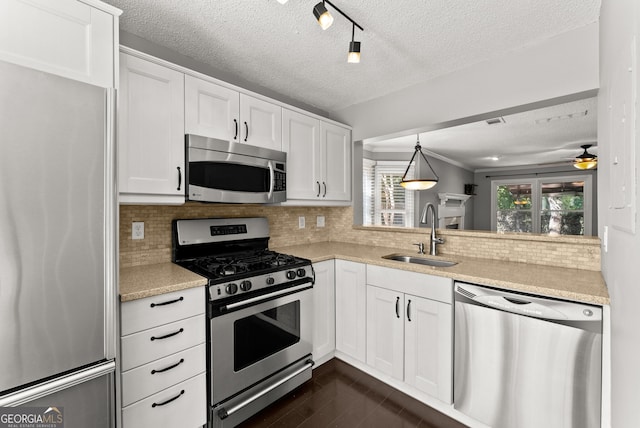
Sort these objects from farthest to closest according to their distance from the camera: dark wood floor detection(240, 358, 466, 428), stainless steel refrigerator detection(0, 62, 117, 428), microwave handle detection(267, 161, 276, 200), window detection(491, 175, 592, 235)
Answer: window detection(491, 175, 592, 235), microwave handle detection(267, 161, 276, 200), dark wood floor detection(240, 358, 466, 428), stainless steel refrigerator detection(0, 62, 117, 428)

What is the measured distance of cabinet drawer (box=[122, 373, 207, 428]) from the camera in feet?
4.82

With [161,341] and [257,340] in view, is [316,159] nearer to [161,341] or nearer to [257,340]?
[257,340]

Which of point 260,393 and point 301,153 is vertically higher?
point 301,153

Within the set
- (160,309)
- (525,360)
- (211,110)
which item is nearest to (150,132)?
(211,110)

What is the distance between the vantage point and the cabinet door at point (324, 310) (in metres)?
2.41

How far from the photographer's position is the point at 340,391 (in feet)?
7.16

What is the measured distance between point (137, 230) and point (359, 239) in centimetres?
205

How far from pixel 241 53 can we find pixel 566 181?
6864mm

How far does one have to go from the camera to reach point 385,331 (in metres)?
2.21

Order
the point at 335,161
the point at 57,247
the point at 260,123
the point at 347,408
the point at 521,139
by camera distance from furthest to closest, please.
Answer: the point at 521,139 → the point at 335,161 → the point at 260,123 → the point at 347,408 → the point at 57,247

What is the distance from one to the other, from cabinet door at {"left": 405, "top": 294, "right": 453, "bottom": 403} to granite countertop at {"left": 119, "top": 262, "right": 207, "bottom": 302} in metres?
1.40

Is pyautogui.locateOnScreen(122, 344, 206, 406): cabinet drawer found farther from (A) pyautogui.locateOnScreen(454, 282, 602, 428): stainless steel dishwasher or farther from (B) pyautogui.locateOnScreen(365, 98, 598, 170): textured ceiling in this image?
(B) pyautogui.locateOnScreen(365, 98, 598, 170): textured ceiling

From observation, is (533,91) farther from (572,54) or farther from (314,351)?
(314,351)

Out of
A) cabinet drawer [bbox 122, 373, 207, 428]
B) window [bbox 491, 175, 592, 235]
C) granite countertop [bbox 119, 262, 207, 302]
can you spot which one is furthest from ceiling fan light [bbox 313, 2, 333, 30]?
window [bbox 491, 175, 592, 235]
